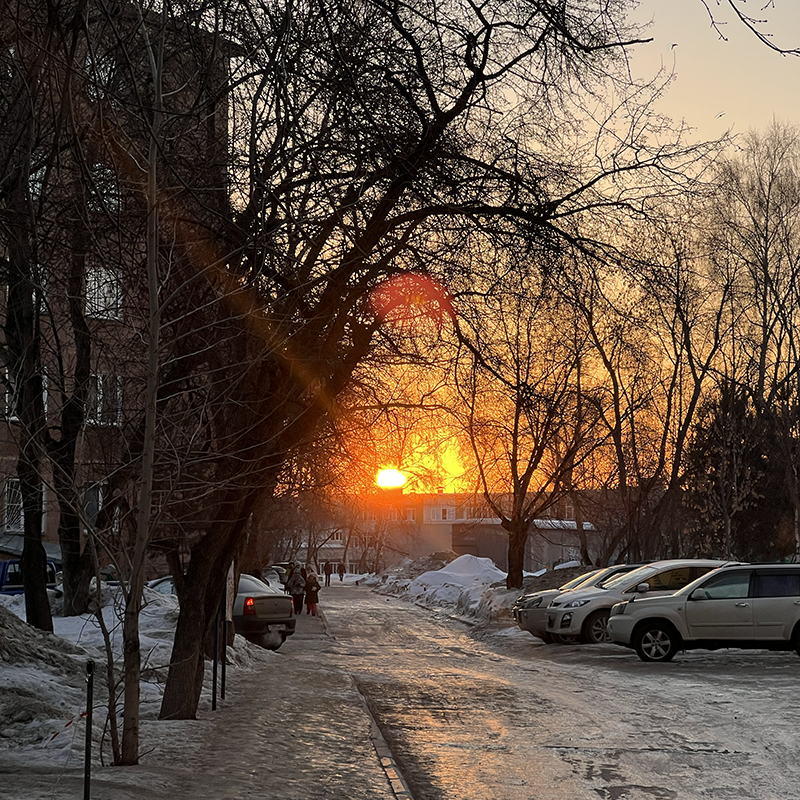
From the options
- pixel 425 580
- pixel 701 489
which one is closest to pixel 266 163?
pixel 701 489

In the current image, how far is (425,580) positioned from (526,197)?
176 feet

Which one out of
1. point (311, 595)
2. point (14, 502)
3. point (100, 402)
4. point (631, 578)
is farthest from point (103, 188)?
point (311, 595)

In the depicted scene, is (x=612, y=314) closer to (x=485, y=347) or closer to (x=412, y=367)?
(x=485, y=347)

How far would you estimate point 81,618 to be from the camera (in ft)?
62.2

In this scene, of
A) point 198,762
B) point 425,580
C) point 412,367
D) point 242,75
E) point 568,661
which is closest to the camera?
point 198,762

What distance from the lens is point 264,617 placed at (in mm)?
22859

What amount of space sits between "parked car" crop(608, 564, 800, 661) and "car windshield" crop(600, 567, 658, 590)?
135 inches

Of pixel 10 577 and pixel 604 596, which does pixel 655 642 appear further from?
pixel 10 577

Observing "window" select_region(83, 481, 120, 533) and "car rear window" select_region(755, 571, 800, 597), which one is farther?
"car rear window" select_region(755, 571, 800, 597)

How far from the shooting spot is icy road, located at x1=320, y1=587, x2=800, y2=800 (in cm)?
870

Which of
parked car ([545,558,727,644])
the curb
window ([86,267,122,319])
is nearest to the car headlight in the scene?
parked car ([545,558,727,644])

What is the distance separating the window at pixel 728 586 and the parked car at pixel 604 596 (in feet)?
8.78

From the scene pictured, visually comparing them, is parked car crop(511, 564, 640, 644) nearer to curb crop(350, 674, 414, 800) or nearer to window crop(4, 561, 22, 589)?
curb crop(350, 674, 414, 800)

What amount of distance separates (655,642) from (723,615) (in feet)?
4.32
